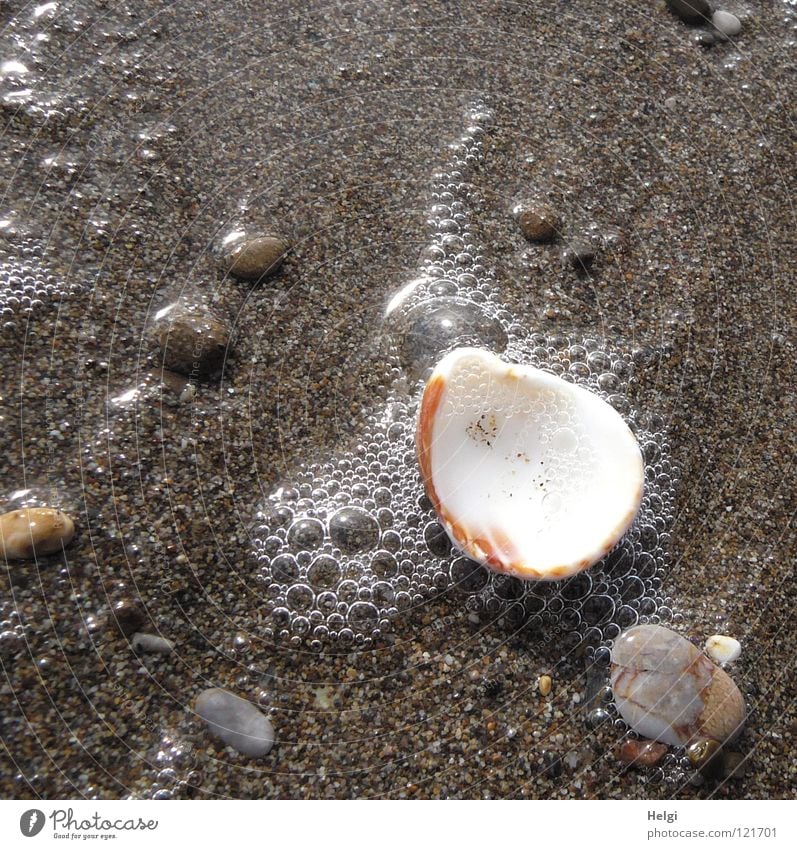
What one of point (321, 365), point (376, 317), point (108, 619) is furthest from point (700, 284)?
point (108, 619)

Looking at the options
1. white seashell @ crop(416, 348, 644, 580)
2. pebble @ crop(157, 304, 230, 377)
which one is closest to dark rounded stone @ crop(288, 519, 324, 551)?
white seashell @ crop(416, 348, 644, 580)

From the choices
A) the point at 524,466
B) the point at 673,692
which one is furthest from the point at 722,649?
the point at 524,466

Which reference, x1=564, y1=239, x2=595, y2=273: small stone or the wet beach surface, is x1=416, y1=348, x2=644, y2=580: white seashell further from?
x1=564, y1=239, x2=595, y2=273: small stone

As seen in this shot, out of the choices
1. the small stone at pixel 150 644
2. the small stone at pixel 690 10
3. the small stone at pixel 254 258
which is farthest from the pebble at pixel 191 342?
the small stone at pixel 690 10

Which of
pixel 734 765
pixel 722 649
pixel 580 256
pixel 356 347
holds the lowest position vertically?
pixel 734 765

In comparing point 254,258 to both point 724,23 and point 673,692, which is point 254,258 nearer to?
point 673,692

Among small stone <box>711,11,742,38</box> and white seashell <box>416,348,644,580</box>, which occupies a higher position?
small stone <box>711,11,742,38</box>

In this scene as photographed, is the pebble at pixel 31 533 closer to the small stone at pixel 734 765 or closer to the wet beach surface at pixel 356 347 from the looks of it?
the wet beach surface at pixel 356 347

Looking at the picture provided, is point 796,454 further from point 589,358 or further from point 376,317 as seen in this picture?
point 376,317
